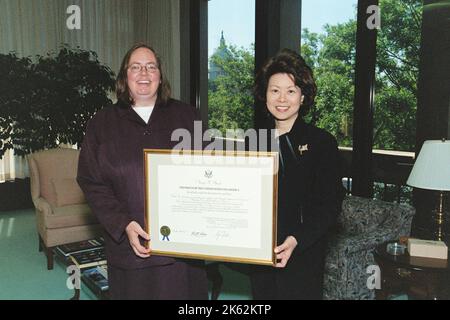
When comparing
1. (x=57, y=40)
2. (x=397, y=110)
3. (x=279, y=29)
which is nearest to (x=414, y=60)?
(x=397, y=110)

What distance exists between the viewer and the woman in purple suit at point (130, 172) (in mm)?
1501

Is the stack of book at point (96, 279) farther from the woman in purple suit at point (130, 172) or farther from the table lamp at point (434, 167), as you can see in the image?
the table lamp at point (434, 167)

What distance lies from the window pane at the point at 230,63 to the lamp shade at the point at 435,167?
9.50 ft

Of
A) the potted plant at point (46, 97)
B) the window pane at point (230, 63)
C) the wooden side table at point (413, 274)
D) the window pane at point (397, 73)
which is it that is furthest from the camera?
the window pane at point (230, 63)

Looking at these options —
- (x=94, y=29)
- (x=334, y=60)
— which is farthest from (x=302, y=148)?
(x=94, y=29)

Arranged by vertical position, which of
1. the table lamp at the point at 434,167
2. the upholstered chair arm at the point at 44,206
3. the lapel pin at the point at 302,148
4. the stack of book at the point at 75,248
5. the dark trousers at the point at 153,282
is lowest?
the stack of book at the point at 75,248

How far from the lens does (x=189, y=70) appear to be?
6.28 m

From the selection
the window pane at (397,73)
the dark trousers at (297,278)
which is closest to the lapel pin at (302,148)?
the dark trousers at (297,278)

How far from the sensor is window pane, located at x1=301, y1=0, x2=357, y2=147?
392 cm

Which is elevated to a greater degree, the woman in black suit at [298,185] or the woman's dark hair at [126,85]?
the woman's dark hair at [126,85]

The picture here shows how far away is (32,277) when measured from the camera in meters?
3.41

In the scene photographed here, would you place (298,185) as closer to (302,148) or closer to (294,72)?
(302,148)

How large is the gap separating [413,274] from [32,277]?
9.52ft
